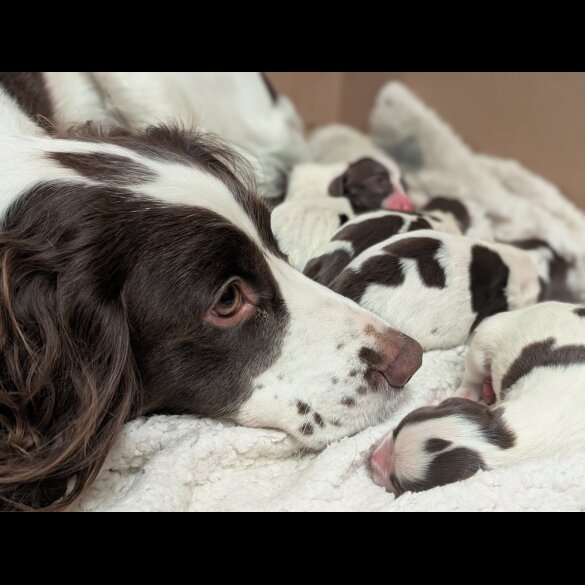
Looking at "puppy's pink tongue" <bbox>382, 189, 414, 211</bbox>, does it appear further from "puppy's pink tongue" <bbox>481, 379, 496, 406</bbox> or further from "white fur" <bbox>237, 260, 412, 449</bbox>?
"white fur" <bbox>237, 260, 412, 449</bbox>

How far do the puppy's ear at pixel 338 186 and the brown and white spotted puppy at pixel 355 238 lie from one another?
0.52 metres

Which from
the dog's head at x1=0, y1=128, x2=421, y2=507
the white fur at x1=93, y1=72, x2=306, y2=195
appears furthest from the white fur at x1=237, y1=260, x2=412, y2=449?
the white fur at x1=93, y1=72, x2=306, y2=195

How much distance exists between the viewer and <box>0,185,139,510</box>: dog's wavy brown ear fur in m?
1.50

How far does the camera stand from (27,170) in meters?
1.57

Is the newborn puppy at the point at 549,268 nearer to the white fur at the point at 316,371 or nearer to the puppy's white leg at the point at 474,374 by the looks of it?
the puppy's white leg at the point at 474,374

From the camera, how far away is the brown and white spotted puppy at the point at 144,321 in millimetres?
1510

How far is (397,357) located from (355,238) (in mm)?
608

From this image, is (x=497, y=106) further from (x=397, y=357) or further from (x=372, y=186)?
(x=397, y=357)

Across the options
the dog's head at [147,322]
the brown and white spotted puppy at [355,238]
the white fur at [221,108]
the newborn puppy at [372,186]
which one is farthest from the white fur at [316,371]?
the newborn puppy at [372,186]

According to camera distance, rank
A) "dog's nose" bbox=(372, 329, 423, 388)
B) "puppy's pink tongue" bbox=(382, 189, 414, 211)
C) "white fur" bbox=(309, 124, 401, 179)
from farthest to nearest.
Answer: "white fur" bbox=(309, 124, 401, 179) → "puppy's pink tongue" bbox=(382, 189, 414, 211) → "dog's nose" bbox=(372, 329, 423, 388)

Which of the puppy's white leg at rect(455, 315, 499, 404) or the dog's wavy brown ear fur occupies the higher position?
the dog's wavy brown ear fur

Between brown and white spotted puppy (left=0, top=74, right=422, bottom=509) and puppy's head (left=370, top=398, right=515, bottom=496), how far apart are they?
12 centimetres

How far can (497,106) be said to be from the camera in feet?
10.9
